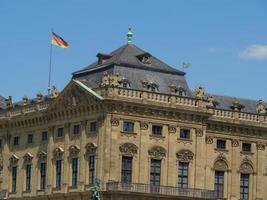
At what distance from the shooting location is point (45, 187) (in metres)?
99.8

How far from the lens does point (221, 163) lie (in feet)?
328

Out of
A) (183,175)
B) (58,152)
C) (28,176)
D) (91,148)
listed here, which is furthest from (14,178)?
(183,175)

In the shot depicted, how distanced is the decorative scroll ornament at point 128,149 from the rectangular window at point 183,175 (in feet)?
17.8

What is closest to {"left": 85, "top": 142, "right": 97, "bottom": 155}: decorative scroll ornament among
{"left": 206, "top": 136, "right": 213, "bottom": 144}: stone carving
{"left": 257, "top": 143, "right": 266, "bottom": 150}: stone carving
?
{"left": 206, "top": 136, "right": 213, "bottom": 144}: stone carving

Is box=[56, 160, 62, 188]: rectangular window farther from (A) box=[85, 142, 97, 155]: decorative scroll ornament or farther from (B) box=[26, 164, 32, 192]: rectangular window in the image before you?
(B) box=[26, 164, 32, 192]: rectangular window

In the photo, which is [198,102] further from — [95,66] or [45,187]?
[45,187]

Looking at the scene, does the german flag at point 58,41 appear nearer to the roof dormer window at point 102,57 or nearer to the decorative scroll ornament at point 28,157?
the roof dormer window at point 102,57

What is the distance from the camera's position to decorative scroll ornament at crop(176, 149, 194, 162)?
9556cm

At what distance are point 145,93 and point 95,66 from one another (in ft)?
27.0

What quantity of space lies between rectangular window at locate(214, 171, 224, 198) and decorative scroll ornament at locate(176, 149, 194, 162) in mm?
4914

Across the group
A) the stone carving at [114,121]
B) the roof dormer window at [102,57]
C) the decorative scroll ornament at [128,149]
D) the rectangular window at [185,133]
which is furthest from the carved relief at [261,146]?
the roof dormer window at [102,57]

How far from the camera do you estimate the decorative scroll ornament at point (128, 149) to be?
9256 cm

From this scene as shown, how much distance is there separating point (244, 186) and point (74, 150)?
18597 mm

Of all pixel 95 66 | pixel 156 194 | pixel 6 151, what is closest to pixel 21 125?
pixel 6 151
